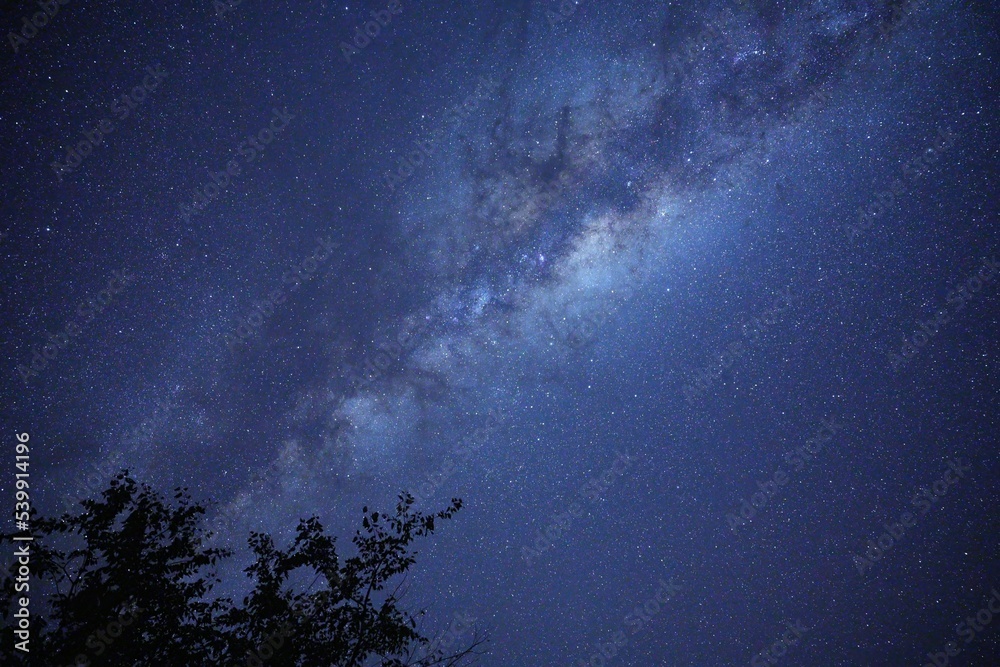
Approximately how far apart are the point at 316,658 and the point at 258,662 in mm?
915

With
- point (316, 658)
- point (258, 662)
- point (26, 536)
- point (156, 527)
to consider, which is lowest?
point (316, 658)

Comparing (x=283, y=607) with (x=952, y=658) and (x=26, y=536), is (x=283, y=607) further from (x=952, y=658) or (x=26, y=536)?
(x=952, y=658)

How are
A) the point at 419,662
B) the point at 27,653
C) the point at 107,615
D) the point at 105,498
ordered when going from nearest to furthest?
the point at 27,653 → the point at 107,615 → the point at 105,498 → the point at 419,662

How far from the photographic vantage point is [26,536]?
6.33 metres

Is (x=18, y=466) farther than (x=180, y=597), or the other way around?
(x=180, y=597)

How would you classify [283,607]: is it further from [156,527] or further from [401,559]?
[156,527]

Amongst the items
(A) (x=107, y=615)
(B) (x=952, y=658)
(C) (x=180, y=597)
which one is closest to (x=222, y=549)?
(C) (x=180, y=597)

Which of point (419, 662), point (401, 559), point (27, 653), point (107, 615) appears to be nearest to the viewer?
point (27, 653)

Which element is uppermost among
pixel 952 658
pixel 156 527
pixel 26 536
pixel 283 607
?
pixel 26 536

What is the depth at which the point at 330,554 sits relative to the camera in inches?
300

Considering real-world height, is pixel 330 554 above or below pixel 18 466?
below

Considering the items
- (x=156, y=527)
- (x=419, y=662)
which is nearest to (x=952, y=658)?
(x=419, y=662)

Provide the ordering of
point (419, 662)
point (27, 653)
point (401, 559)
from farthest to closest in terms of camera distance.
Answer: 1. point (401, 559)
2. point (419, 662)
3. point (27, 653)

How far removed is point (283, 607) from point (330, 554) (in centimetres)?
105
